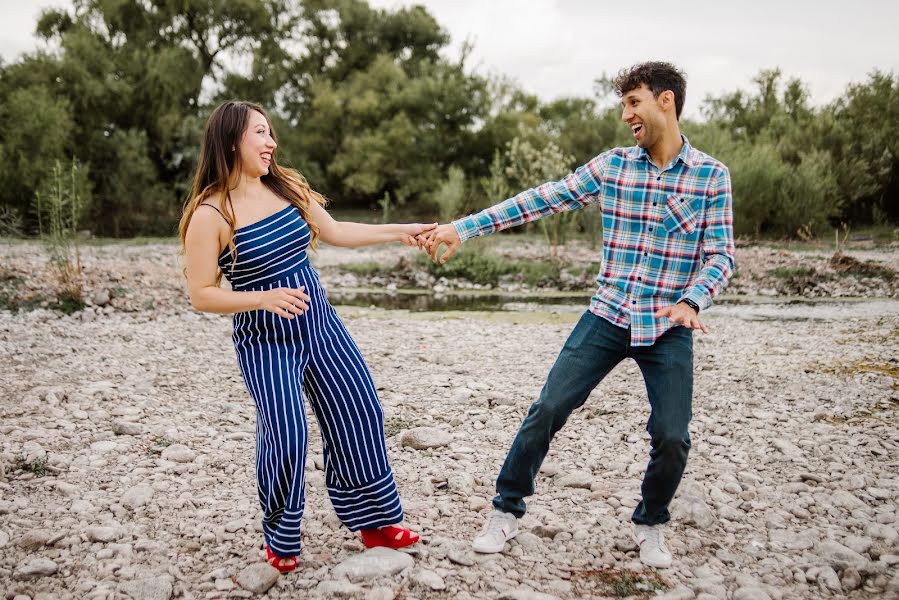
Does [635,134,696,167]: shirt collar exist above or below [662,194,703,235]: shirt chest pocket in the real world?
above

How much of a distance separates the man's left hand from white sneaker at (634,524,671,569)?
104 cm

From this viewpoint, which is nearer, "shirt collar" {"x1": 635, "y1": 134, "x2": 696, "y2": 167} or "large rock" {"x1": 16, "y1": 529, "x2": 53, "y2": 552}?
"shirt collar" {"x1": 635, "y1": 134, "x2": 696, "y2": 167}

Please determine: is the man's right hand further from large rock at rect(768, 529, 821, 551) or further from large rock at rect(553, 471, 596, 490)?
large rock at rect(768, 529, 821, 551)

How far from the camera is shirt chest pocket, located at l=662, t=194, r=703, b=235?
3.28 metres

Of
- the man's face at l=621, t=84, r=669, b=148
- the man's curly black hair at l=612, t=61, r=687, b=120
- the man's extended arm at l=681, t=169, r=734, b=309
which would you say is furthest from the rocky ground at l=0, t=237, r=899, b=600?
the man's curly black hair at l=612, t=61, r=687, b=120

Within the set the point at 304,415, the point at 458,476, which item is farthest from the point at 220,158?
the point at 458,476

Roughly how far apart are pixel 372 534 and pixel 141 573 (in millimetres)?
1031

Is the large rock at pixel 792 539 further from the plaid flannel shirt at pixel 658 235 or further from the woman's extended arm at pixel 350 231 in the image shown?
the woman's extended arm at pixel 350 231

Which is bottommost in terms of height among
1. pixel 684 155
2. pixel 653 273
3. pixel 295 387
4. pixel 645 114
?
pixel 295 387

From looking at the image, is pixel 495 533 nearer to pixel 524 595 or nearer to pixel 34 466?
pixel 524 595

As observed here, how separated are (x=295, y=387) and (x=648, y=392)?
57.3 inches

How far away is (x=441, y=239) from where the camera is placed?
3.86 meters

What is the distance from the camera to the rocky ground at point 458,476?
3395mm

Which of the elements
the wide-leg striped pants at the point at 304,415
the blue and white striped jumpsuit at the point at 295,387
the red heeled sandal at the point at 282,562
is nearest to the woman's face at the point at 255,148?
the blue and white striped jumpsuit at the point at 295,387
